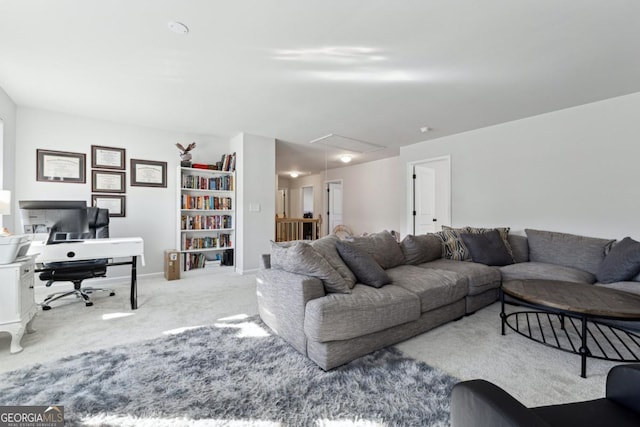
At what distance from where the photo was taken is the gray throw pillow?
2.67 m

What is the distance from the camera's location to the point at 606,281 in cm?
279

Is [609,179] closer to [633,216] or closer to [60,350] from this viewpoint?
[633,216]

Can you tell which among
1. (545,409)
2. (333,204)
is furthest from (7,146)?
(333,204)

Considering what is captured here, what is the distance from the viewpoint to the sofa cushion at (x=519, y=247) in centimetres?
368

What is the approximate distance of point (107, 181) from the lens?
4.14 metres

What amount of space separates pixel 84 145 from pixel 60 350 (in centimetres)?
312

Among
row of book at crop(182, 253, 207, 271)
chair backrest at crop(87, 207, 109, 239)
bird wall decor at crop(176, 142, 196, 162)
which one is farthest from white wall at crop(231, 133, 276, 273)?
chair backrest at crop(87, 207, 109, 239)

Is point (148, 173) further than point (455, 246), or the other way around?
point (148, 173)

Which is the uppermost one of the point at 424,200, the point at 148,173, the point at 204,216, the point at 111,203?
the point at 148,173

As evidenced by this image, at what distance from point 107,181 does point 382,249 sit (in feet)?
13.5

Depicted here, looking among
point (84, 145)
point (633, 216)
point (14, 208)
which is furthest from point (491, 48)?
point (14, 208)

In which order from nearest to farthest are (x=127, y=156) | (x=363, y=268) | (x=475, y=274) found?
(x=363, y=268)
(x=475, y=274)
(x=127, y=156)

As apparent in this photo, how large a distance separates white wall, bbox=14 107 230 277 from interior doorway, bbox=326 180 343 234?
3991 millimetres

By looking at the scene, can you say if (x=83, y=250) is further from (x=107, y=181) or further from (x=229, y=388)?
(x=229, y=388)
